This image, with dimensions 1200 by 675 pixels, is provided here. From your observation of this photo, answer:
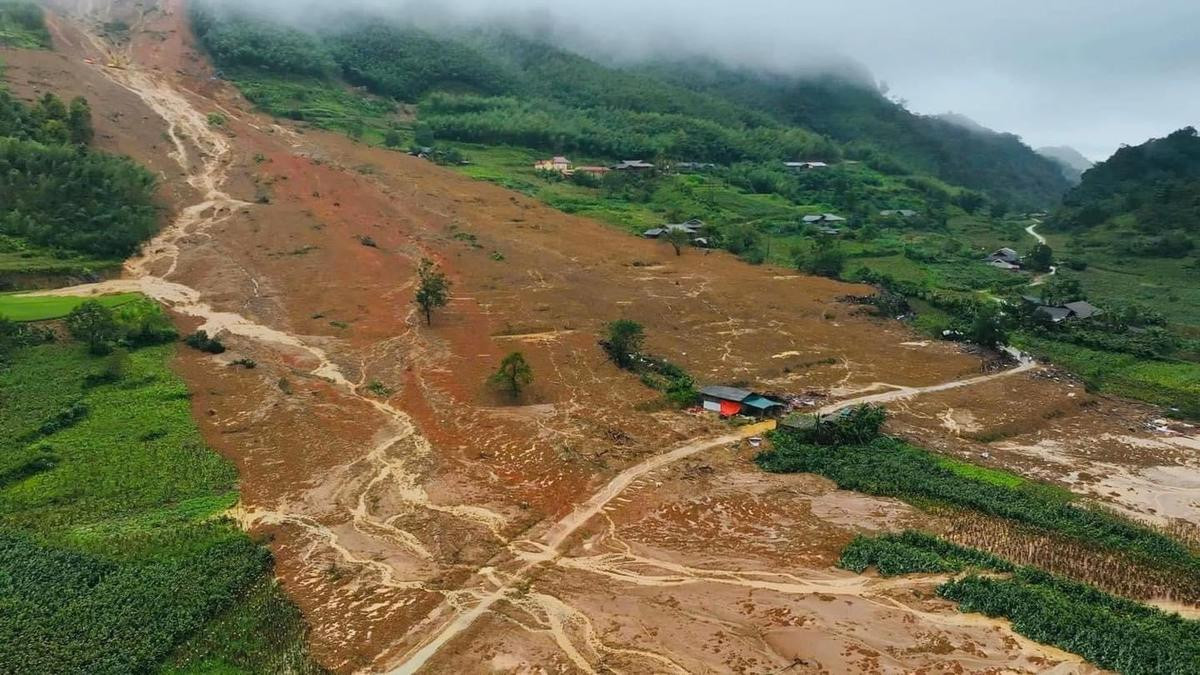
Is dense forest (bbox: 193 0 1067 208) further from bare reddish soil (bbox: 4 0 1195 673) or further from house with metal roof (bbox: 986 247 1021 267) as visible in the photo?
house with metal roof (bbox: 986 247 1021 267)

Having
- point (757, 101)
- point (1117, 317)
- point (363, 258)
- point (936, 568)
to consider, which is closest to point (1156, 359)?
point (1117, 317)

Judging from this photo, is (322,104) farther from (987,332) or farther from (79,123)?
(987,332)

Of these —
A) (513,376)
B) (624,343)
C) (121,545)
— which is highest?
(624,343)

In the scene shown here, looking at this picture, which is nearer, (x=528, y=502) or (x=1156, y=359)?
(x=528, y=502)

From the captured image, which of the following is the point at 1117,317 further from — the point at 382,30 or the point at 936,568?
the point at 382,30

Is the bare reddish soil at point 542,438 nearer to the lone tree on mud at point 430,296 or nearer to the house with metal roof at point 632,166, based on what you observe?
the lone tree on mud at point 430,296

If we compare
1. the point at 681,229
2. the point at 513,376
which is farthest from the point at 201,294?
the point at 681,229
